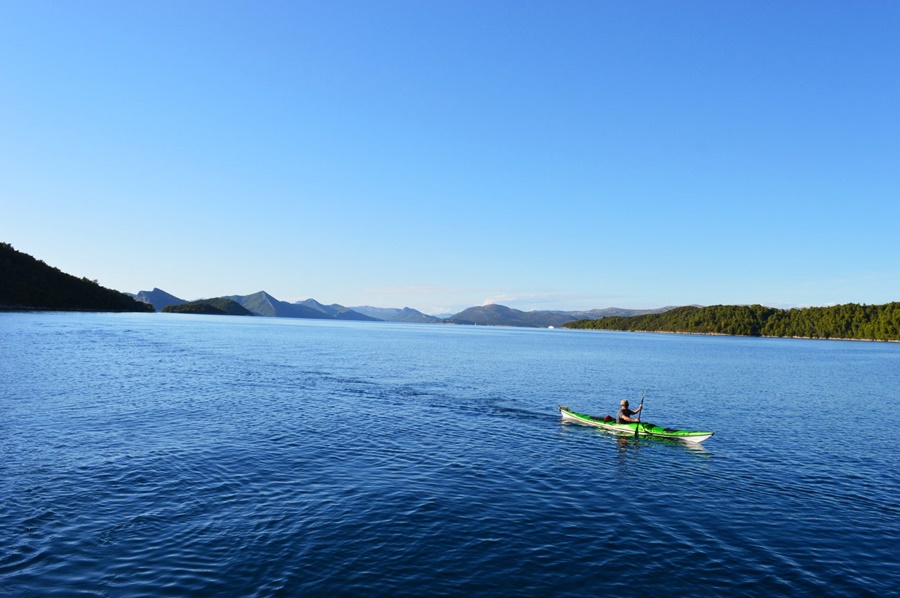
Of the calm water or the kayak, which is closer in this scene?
the calm water

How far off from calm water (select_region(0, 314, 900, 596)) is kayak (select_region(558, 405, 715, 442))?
3.96 feet

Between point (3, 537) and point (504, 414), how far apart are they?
126 ft

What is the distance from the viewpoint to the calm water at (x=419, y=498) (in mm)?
18109

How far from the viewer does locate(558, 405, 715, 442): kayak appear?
40062 millimetres

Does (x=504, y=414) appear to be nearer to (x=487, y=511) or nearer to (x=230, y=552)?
(x=487, y=511)

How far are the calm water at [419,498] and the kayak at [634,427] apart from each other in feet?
3.96

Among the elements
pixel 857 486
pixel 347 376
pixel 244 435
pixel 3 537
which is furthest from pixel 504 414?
pixel 3 537

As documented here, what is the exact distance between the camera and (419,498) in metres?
25.6

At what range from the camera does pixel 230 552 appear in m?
19.0

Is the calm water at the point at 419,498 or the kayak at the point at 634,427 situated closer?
the calm water at the point at 419,498

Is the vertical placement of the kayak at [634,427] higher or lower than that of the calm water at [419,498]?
higher

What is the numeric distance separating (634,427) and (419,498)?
2409cm

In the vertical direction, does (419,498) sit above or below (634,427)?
below

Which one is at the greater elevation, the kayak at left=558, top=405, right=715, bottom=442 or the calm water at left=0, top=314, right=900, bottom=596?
the kayak at left=558, top=405, right=715, bottom=442
